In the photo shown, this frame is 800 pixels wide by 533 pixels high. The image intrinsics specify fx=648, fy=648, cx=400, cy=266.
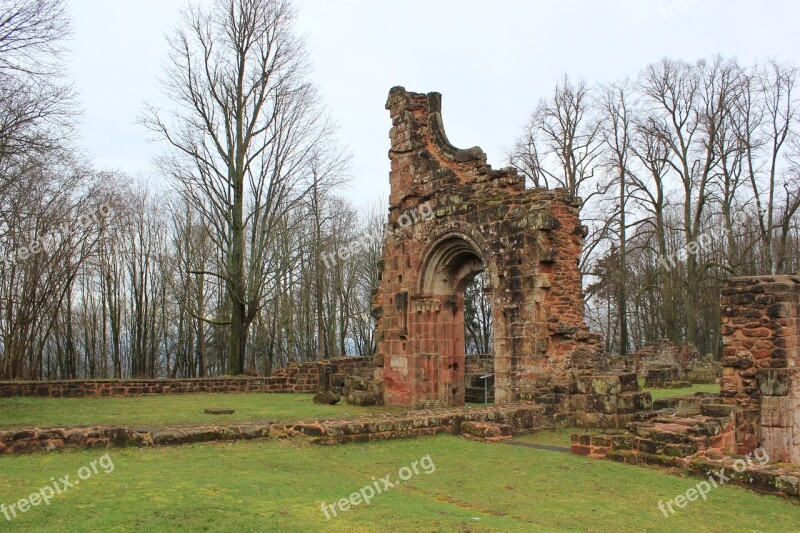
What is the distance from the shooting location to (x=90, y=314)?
130 feet

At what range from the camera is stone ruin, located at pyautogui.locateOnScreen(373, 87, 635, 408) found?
1483 cm

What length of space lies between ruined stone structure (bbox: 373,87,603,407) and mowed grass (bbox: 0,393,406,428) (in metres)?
2.02

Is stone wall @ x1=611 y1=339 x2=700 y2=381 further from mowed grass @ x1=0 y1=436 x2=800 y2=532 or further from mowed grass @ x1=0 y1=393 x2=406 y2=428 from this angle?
mowed grass @ x1=0 y1=436 x2=800 y2=532

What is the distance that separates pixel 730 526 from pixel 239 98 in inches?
921

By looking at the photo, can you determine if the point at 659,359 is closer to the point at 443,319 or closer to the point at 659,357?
the point at 659,357

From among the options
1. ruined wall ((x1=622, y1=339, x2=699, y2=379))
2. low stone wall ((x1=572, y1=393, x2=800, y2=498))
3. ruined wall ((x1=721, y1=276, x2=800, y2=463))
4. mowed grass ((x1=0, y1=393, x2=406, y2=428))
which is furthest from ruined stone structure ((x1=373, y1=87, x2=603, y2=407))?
ruined wall ((x1=622, y1=339, x2=699, y2=379))

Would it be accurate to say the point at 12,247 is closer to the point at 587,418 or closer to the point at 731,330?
the point at 587,418

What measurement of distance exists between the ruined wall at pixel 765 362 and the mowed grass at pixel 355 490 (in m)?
3.87

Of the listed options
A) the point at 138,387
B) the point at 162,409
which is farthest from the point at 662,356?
the point at 162,409

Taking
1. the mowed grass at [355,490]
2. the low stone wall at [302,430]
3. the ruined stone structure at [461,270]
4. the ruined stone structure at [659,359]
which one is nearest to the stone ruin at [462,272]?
the ruined stone structure at [461,270]

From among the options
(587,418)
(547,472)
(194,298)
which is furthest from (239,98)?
(547,472)

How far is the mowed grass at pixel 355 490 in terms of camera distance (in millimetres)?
5316

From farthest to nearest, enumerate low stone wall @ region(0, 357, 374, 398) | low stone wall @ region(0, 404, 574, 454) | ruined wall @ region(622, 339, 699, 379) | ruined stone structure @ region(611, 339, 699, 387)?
ruined wall @ region(622, 339, 699, 379)
ruined stone structure @ region(611, 339, 699, 387)
low stone wall @ region(0, 357, 374, 398)
low stone wall @ region(0, 404, 574, 454)

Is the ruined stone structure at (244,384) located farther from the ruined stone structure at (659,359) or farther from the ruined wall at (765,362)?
the ruined stone structure at (659,359)
